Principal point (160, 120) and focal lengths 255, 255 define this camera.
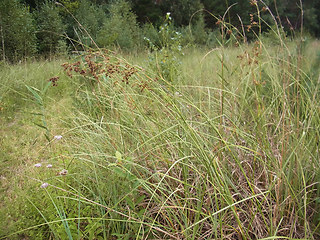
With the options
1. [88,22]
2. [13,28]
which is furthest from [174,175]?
[88,22]

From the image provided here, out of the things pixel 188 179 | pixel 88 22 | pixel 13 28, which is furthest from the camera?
pixel 88 22

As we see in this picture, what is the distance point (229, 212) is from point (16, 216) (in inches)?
48.0

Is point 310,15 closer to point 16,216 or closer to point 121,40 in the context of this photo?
point 121,40

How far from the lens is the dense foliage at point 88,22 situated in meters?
2.93

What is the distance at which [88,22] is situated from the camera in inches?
346

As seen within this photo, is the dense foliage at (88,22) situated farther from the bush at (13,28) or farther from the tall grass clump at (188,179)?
the tall grass clump at (188,179)

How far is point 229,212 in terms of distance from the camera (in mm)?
1287

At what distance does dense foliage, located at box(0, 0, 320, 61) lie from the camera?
115 inches

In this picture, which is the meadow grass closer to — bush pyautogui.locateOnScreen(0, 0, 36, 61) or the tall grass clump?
the tall grass clump

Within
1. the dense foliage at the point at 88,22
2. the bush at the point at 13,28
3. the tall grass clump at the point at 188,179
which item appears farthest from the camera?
the bush at the point at 13,28

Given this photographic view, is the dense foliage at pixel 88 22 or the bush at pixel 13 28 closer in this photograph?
the dense foliage at pixel 88 22

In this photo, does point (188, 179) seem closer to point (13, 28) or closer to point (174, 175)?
point (174, 175)

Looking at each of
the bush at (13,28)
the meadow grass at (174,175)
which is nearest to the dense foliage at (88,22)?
the bush at (13,28)

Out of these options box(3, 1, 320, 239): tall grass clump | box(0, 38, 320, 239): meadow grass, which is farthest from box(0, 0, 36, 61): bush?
box(3, 1, 320, 239): tall grass clump
